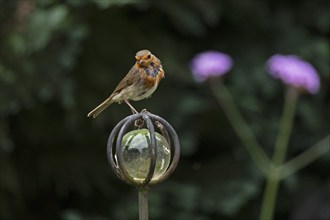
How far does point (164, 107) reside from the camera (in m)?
4.89

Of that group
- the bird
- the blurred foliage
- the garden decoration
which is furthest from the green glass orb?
the blurred foliage

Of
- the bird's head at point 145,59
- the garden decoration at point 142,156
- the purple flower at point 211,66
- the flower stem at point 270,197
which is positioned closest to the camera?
the garden decoration at point 142,156

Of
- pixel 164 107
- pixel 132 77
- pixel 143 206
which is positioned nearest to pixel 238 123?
pixel 164 107

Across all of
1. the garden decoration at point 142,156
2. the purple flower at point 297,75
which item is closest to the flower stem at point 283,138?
the purple flower at point 297,75

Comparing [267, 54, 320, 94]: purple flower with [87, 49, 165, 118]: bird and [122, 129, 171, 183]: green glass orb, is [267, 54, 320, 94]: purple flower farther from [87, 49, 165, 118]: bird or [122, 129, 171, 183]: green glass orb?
[122, 129, 171, 183]: green glass orb

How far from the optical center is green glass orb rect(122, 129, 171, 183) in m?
2.21

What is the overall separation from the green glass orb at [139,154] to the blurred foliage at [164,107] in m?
2.19

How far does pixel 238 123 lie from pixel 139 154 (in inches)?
104

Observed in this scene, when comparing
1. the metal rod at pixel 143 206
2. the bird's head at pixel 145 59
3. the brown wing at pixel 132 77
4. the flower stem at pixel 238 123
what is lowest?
the metal rod at pixel 143 206

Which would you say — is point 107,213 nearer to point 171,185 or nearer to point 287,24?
point 171,185

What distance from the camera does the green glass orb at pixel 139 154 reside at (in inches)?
87.2

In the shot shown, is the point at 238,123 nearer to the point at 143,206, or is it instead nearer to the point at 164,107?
the point at 164,107

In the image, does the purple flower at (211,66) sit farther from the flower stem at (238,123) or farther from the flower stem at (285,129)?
the flower stem at (285,129)

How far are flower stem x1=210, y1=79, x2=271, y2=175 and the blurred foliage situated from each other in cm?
9
